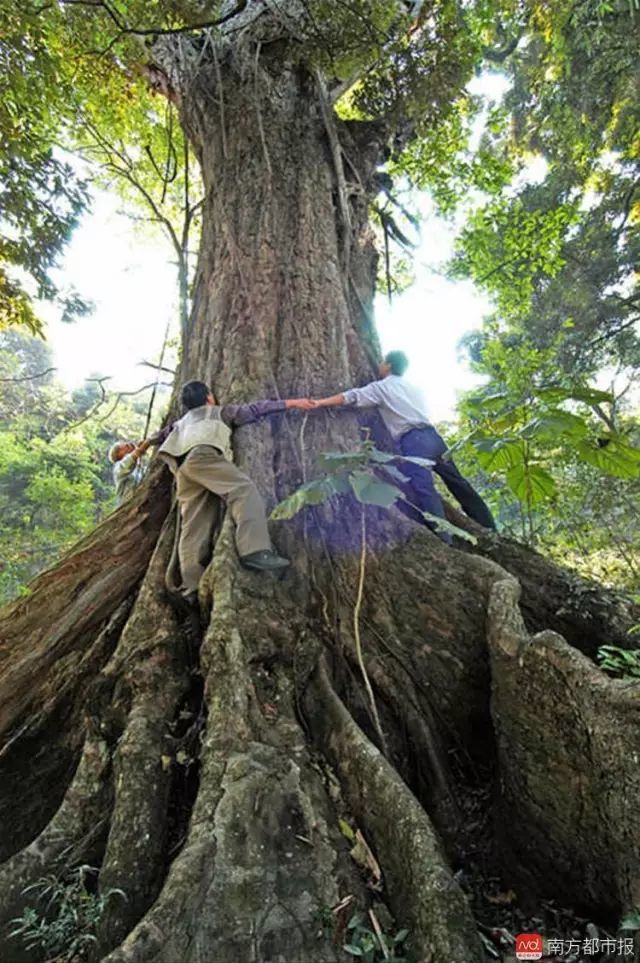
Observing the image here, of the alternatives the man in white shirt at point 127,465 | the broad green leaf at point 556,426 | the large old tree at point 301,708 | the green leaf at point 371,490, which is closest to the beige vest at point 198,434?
the large old tree at point 301,708

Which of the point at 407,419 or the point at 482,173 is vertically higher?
the point at 482,173

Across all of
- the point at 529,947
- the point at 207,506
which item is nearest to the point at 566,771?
the point at 529,947

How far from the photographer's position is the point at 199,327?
430 centimetres

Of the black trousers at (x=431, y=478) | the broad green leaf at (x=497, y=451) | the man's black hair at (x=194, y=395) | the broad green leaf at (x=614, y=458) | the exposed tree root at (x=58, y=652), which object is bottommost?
the exposed tree root at (x=58, y=652)

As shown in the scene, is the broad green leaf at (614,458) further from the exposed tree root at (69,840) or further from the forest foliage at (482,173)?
the exposed tree root at (69,840)

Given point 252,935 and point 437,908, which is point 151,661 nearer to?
point 252,935

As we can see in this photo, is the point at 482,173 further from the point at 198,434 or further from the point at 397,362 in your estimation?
the point at 198,434

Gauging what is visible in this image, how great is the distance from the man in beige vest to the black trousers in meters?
0.93

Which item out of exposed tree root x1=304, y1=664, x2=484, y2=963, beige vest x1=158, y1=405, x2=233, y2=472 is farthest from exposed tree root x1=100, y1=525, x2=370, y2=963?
beige vest x1=158, y1=405, x2=233, y2=472

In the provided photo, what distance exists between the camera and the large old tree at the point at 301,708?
1.61m

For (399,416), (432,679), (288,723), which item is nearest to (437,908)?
(288,723)

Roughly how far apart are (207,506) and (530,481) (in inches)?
75.6

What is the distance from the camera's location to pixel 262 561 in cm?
272

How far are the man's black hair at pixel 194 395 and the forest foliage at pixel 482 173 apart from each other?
5.31ft
